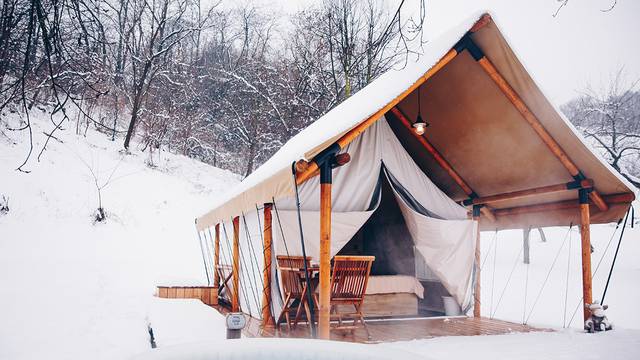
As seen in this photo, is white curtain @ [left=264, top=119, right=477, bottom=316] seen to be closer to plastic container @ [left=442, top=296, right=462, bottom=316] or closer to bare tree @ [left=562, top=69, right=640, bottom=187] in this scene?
plastic container @ [left=442, top=296, right=462, bottom=316]

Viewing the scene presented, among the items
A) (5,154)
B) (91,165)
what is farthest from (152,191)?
(5,154)

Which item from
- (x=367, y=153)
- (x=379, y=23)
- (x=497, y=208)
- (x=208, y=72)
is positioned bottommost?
(x=497, y=208)

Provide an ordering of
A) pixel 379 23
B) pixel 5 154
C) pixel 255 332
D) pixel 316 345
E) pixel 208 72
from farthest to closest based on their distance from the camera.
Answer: pixel 208 72 < pixel 379 23 < pixel 5 154 < pixel 255 332 < pixel 316 345

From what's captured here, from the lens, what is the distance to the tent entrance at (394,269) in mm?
6547

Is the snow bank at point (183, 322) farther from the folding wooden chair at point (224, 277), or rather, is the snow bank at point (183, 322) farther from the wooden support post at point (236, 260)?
the folding wooden chair at point (224, 277)

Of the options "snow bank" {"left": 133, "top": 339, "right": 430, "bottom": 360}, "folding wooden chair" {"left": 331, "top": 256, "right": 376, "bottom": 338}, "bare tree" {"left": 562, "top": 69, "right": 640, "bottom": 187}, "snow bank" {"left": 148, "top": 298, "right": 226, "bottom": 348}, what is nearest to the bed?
"folding wooden chair" {"left": 331, "top": 256, "right": 376, "bottom": 338}

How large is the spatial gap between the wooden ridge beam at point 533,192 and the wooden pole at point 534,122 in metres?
0.11

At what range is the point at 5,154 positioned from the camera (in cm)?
1094

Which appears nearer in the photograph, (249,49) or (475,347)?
(475,347)

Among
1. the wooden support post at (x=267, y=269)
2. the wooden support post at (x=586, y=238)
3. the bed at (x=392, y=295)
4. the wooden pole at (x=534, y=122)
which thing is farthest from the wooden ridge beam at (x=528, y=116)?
the wooden support post at (x=267, y=269)

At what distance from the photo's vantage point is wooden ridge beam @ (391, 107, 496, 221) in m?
6.32

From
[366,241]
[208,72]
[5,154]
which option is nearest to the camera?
[366,241]

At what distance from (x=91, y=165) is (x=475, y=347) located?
38.0 feet

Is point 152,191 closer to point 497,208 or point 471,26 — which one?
point 497,208
